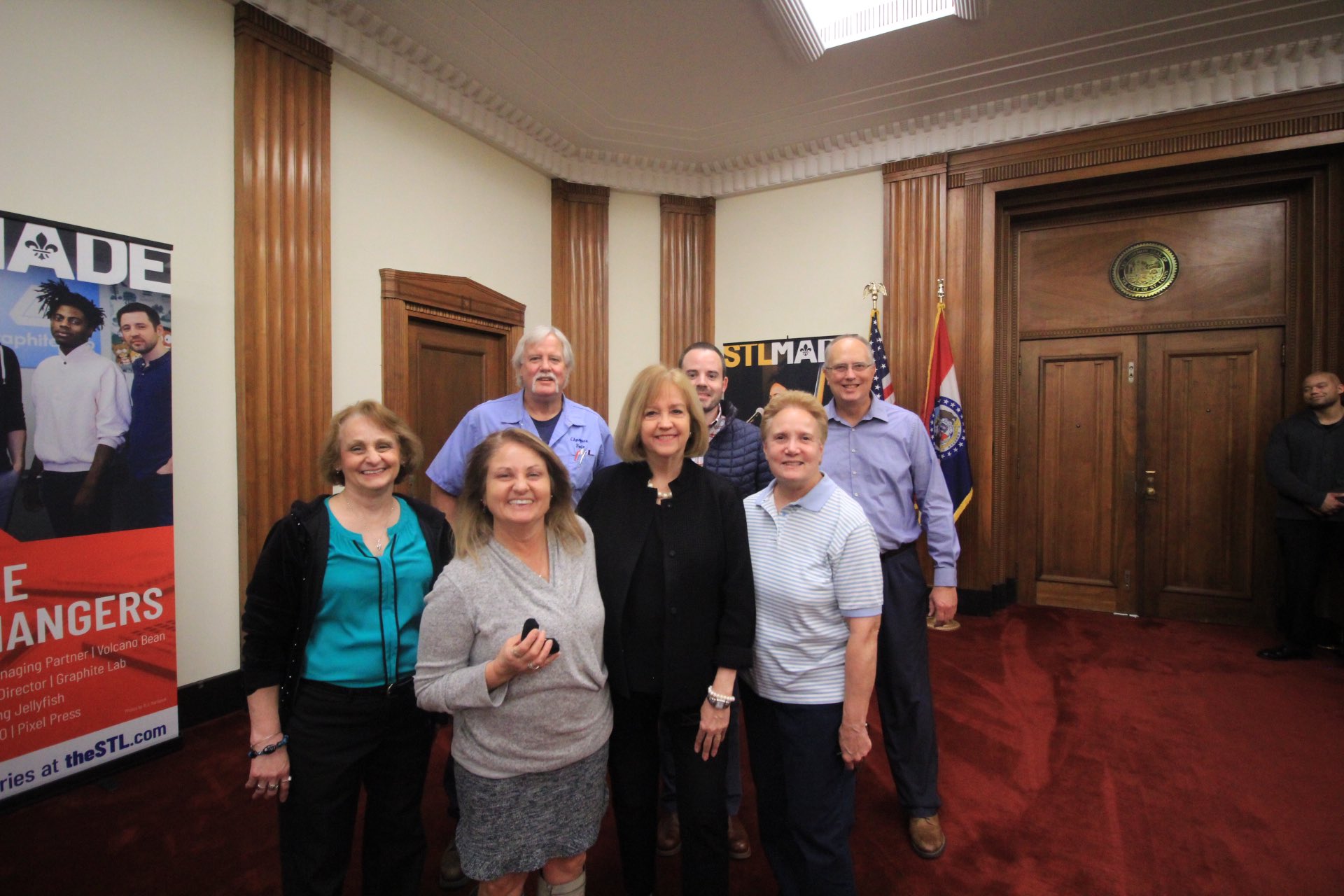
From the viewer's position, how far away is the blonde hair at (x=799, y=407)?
1488 millimetres

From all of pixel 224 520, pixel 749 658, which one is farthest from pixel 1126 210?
pixel 224 520

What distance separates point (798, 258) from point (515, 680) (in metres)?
4.70

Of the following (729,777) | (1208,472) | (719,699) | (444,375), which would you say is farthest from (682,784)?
(1208,472)

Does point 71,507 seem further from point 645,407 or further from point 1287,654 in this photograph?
point 1287,654

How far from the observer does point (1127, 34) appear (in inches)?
143

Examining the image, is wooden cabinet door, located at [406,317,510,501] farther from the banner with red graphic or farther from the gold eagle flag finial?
the gold eagle flag finial

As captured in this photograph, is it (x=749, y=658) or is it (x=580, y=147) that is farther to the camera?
(x=580, y=147)

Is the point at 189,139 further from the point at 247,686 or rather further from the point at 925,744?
the point at 925,744

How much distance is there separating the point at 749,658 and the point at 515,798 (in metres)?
0.58

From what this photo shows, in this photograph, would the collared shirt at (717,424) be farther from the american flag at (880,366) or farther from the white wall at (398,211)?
the american flag at (880,366)

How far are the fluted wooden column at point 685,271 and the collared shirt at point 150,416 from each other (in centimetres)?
358

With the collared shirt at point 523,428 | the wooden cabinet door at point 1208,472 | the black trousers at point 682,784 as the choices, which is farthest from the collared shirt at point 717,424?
the wooden cabinet door at point 1208,472

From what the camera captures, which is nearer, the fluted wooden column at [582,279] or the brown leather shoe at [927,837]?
the brown leather shoe at [927,837]

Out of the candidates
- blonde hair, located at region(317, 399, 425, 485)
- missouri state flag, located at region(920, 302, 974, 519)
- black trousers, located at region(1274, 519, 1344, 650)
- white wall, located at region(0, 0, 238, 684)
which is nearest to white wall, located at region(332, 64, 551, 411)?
white wall, located at region(0, 0, 238, 684)
